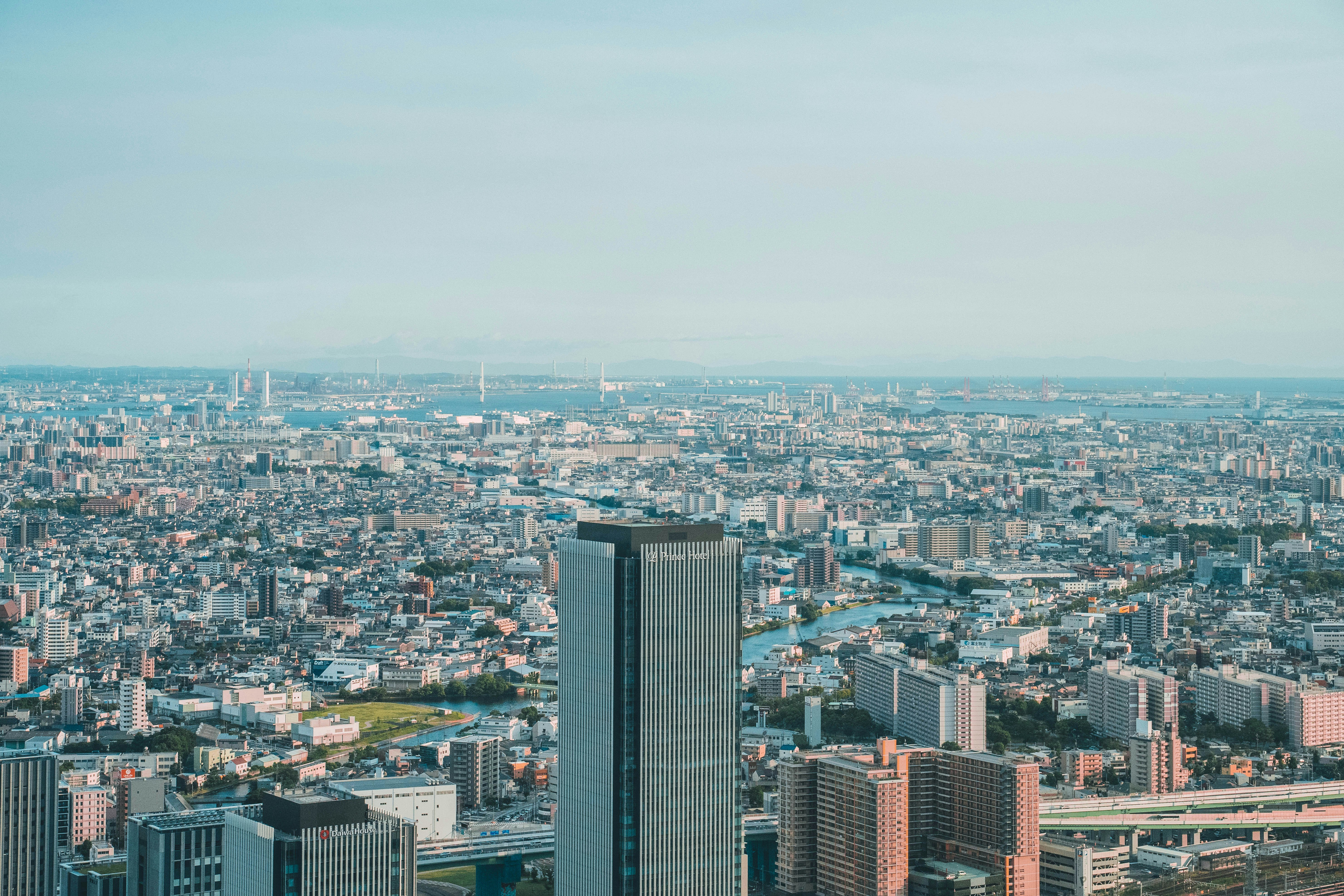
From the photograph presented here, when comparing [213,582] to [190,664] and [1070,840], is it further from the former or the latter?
[1070,840]

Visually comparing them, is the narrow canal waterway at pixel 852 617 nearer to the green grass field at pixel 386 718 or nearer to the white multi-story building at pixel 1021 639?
the white multi-story building at pixel 1021 639

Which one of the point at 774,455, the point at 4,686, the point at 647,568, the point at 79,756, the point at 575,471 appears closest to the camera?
the point at 647,568

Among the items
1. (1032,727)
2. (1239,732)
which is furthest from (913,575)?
(1239,732)

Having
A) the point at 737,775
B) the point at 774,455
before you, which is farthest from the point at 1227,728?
the point at 774,455

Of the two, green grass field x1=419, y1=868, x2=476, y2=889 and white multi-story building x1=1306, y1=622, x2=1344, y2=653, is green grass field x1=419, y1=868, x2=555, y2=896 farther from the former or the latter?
white multi-story building x1=1306, y1=622, x2=1344, y2=653

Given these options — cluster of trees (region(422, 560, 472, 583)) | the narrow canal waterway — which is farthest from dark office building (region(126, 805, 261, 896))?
cluster of trees (region(422, 560, 472, 583))

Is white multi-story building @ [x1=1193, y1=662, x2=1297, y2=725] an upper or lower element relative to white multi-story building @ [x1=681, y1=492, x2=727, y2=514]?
lower
